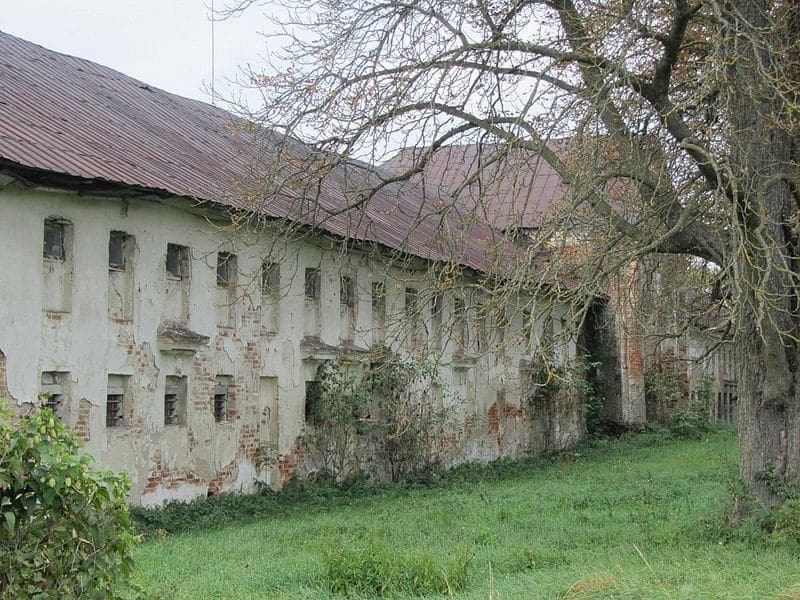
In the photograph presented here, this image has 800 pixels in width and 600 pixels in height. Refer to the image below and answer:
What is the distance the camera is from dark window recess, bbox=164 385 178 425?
15961 millimetres

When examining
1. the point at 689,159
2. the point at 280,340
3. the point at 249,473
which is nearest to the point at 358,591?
the point at 689,159

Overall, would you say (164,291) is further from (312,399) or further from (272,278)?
(312,399)

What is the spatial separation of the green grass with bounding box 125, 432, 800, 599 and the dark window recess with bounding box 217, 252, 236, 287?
12.6 feet

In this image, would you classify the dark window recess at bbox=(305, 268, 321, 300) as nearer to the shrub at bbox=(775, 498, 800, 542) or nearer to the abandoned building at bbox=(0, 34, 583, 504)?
the abandoned building at bbox=(0, 34, 583, 504)

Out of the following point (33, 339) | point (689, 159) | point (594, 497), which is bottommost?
point (594, 497)

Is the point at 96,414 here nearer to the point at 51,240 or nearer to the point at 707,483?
the point at 51,240

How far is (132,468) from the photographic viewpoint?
14.8 m

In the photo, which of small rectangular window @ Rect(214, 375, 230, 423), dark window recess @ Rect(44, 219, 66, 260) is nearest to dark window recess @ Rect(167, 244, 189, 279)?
small rectangular window @ Rect(214, 375, 230, 423)

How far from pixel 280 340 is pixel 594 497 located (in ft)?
20.1

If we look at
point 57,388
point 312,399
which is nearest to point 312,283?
point 312,399

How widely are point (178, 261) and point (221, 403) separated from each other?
2523mm

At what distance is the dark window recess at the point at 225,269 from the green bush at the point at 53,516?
37.0 feet

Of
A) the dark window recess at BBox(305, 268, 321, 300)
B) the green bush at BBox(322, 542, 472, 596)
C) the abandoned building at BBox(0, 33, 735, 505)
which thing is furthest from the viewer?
the dark window recess at BBox(305, 268, 321, 300)

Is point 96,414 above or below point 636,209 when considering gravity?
below
